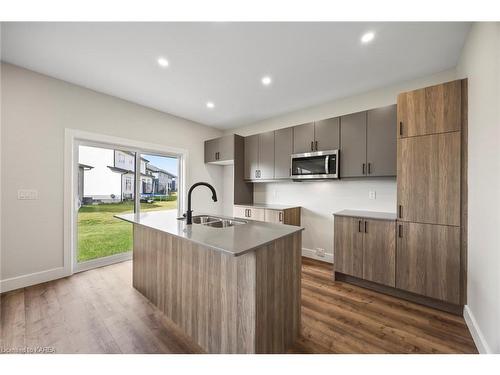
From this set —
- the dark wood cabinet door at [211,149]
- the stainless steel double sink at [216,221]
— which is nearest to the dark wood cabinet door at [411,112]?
the stainless steel double sink at [216,221]

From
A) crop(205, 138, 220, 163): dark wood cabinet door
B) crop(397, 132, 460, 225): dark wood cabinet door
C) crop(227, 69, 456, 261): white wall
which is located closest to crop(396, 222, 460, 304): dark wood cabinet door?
crop(397, 132, 460, 225): dark wood cabinet door

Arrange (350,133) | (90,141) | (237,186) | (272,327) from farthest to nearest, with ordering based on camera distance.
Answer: (237,186) < (90,141) < (350,133) < (272,327)

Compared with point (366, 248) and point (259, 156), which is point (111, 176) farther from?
point (366, 248)

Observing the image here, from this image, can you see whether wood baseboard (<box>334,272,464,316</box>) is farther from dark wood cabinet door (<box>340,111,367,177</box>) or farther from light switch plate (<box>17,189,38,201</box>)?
light switch plate (<box>17,189,38,201</box>)

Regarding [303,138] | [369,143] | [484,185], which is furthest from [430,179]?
[303,138]

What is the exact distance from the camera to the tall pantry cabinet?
1834 mm

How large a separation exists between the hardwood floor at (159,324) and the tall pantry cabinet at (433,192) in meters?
0.34

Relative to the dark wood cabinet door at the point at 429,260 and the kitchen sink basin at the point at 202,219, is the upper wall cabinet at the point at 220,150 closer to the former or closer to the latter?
the kitchen sink basin at the point at 202,219

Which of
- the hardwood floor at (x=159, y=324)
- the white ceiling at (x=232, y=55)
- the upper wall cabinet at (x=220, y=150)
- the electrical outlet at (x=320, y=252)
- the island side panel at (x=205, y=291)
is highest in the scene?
the white ceiling at (x=232, y=55)

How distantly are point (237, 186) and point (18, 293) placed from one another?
10.4ft

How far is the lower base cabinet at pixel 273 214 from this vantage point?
126 inches

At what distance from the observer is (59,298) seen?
6.94 ft
